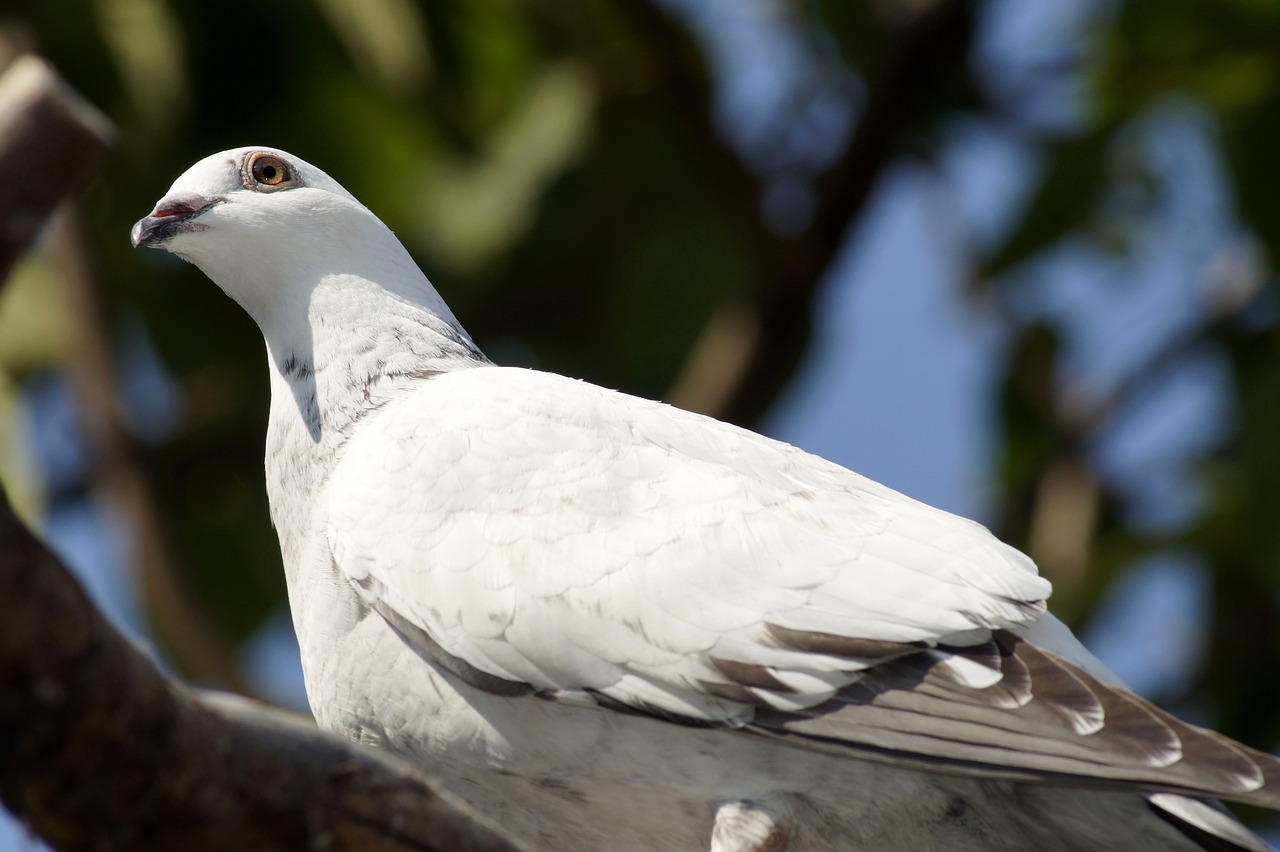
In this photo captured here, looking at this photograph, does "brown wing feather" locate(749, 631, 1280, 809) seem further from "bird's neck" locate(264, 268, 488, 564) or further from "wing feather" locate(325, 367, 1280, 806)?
"bird's neck" locate(264, 268, 488, 564)

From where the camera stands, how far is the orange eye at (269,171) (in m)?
4.50

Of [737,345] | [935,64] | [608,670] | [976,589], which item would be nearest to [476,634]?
[608,670]

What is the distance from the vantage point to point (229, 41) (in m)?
8.32

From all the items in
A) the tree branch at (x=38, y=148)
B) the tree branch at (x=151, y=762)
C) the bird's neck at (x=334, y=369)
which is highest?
the tree branch at (x=38, y=148)

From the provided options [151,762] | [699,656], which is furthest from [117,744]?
[699,656]

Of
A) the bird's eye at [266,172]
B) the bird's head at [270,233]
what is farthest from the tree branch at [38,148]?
the bird's eye at [266,172]

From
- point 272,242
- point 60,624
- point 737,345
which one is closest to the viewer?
point 60,624

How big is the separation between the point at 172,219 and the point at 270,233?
27 cm

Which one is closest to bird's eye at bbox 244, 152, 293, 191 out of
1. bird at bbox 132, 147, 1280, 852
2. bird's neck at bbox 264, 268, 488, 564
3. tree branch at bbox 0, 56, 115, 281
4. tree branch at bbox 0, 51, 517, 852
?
bird's neck at bbox 264, 268, 488, 564

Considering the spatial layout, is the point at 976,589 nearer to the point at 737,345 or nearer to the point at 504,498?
the point at 504,498

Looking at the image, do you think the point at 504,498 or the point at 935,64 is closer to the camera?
the point at 504,498

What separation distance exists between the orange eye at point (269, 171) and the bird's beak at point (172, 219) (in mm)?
171

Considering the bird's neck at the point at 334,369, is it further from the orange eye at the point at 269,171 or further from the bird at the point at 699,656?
the orange eye at the point at 269,171

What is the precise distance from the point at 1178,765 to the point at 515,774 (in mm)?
1439
